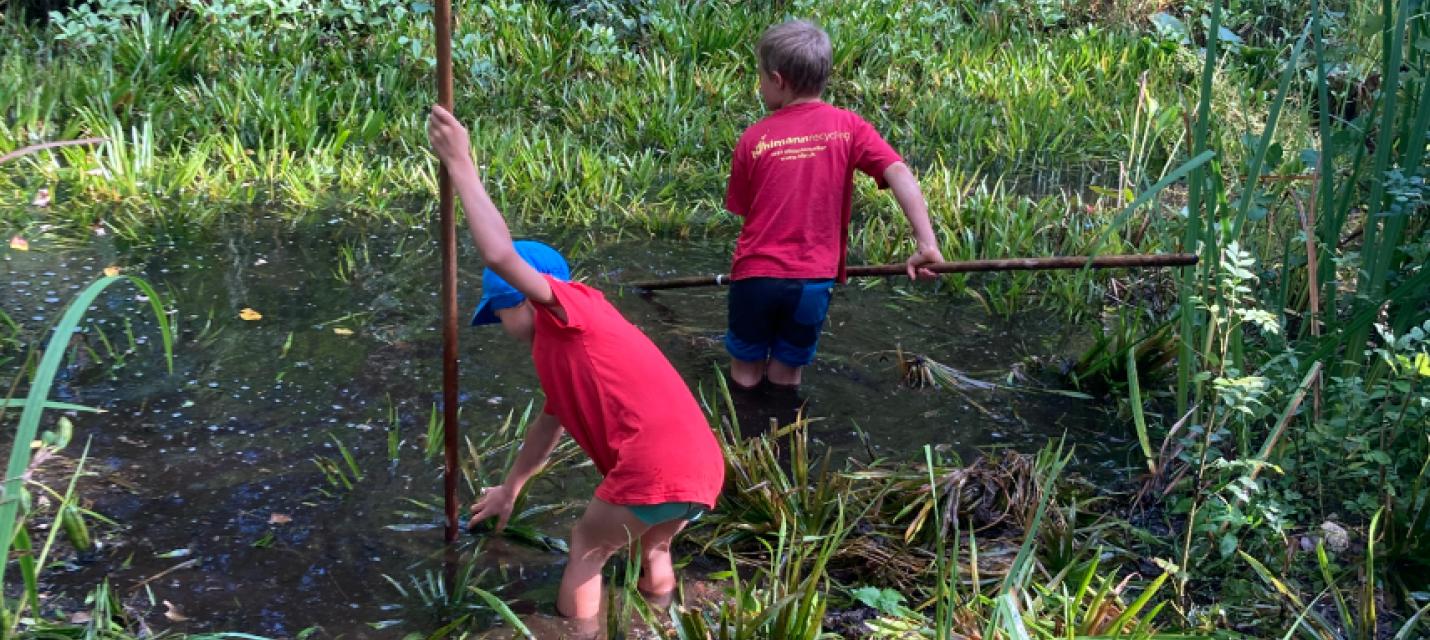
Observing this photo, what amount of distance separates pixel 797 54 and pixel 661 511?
1780 millimetres

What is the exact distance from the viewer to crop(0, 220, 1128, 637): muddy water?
3.15 m

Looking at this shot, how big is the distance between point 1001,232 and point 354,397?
9.42 ft

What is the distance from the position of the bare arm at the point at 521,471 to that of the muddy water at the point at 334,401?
0.33 ft

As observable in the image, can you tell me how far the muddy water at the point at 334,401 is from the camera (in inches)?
124

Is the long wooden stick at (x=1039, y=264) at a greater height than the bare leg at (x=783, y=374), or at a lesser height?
greater

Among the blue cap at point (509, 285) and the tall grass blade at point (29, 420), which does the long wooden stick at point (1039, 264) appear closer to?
the blue cap at point (509, 285)

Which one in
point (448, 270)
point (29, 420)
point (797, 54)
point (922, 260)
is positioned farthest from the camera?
point (922, 260)

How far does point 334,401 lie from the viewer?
414 centimetres

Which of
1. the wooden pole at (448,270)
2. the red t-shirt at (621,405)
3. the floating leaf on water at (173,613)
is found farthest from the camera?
the floating leaf on water at (173,613)

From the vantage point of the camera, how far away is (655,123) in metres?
7.17

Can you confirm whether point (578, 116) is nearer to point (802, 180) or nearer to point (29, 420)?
point (802, 180)

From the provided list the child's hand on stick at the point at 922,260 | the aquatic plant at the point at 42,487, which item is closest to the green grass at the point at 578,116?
the child's hand on stick at the point at 922,260

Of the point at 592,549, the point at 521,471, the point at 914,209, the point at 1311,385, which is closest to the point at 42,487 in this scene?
the point at 521,471

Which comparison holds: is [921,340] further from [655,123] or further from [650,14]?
[650,14]
